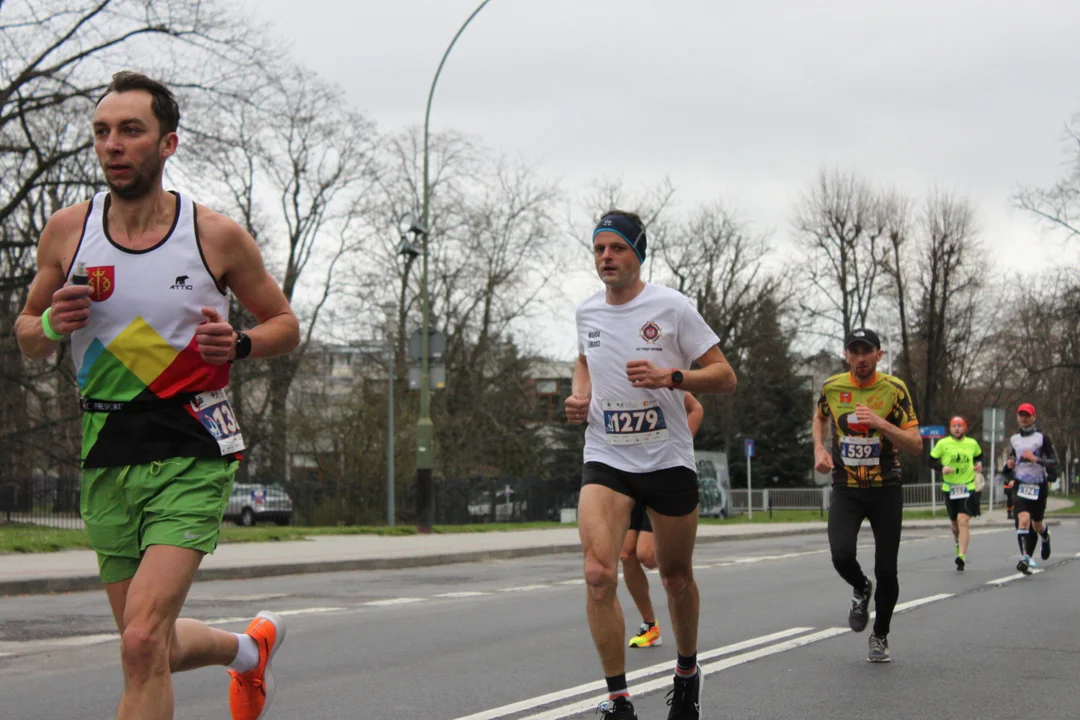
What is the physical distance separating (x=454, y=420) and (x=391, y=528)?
21049 mm

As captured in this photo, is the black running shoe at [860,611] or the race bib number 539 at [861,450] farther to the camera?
the black running shoe at [860,611]

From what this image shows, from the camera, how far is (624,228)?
241 inches

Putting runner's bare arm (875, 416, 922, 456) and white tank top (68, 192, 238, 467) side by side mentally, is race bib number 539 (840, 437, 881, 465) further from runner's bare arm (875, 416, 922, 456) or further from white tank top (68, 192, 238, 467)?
white tank top (68, 192, 238, 467)

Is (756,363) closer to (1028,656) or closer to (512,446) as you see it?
(512,446)

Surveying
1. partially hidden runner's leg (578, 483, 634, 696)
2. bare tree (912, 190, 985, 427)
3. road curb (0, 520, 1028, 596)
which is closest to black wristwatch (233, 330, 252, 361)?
partially hidden runner's leg (578, 483, 634, 696)

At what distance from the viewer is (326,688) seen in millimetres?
7242

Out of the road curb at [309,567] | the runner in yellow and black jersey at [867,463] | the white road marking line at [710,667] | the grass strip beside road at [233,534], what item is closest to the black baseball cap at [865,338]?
the runner in yellow and black jersey at [867,463]

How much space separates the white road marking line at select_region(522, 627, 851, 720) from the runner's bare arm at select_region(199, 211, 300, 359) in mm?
2467

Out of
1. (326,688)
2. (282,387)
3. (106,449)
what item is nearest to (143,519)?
(106,449)

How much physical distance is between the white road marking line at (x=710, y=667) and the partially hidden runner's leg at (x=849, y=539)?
458 mm

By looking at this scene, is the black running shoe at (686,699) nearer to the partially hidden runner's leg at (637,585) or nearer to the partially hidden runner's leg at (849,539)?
the partially hidden runner's leg at (637,585)

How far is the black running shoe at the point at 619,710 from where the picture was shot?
213 inches

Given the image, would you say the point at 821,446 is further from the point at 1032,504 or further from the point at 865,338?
the point at 1032,504

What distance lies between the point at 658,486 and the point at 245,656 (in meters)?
1.83
